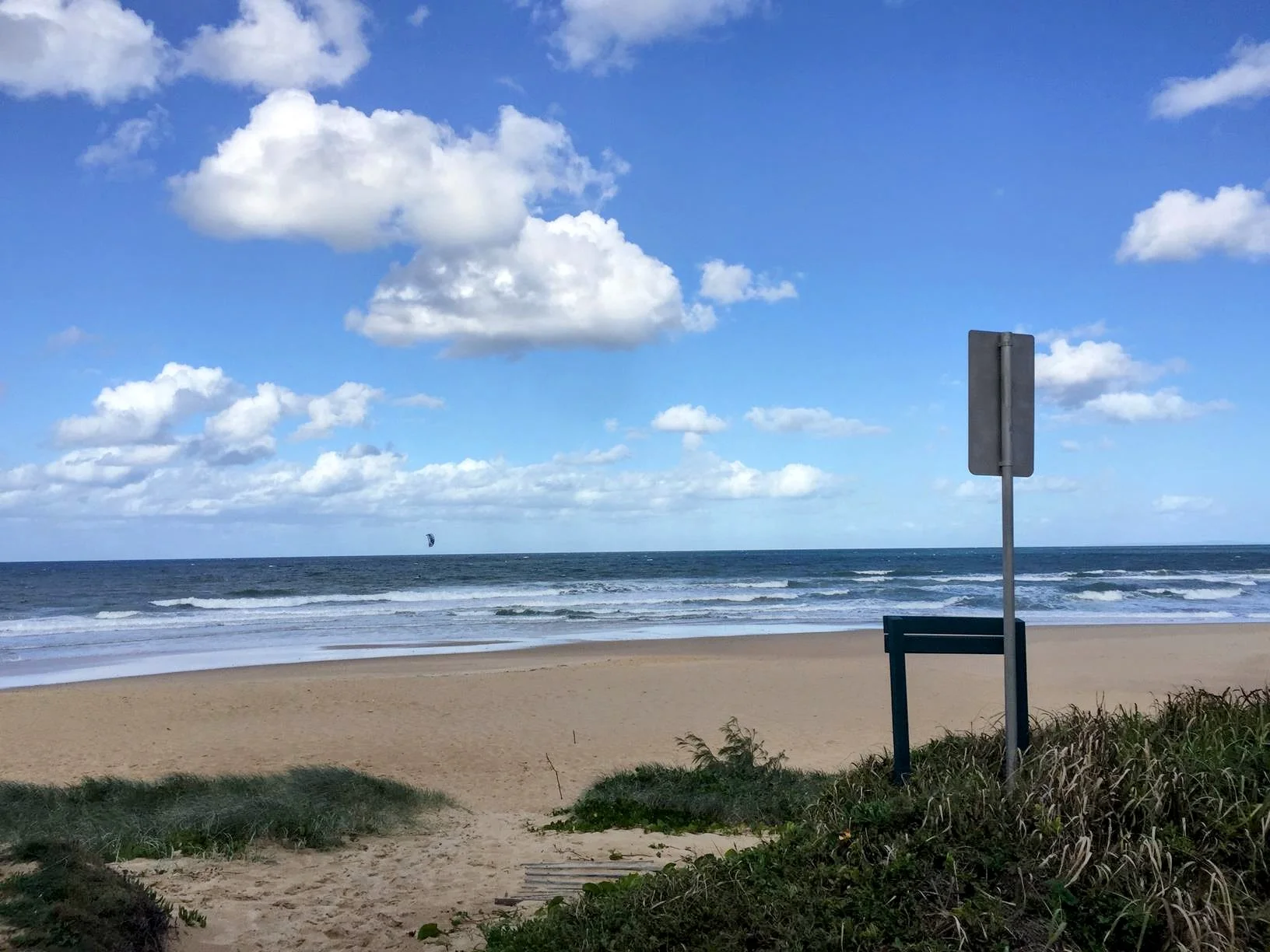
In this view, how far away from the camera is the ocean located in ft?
81.0

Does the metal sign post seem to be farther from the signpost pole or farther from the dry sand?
the dry sand

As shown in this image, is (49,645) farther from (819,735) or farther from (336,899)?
(336,899)

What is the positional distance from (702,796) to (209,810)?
352 cm

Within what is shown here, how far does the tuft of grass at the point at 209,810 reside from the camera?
21.1ft

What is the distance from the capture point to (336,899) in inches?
215

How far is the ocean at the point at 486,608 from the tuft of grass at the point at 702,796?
50.2 feet

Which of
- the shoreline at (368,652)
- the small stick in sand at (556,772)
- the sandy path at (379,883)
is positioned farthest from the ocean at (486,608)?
the sandy path at (379,883)

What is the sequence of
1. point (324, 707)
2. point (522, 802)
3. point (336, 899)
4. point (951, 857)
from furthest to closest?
point (324, 707)
point (522, 802)
point (336, 899)
point (951, 857)

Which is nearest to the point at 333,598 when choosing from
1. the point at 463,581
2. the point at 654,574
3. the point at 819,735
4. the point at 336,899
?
the point at 463,581

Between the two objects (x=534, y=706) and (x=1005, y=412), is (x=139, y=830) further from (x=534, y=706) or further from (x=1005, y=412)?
(x=534, y=706)

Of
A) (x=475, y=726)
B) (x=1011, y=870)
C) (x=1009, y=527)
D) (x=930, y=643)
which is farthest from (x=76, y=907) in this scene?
(x=475, y=726)

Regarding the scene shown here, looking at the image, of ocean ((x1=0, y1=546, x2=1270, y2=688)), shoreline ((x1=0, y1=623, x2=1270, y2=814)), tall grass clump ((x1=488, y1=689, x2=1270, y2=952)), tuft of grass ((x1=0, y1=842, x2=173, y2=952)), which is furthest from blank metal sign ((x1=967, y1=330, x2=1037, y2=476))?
ocean ((x1=0, y1=546, x2=1270, y2=688))

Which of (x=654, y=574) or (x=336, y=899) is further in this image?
(x=654, y=574)

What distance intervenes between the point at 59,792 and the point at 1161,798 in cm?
779
